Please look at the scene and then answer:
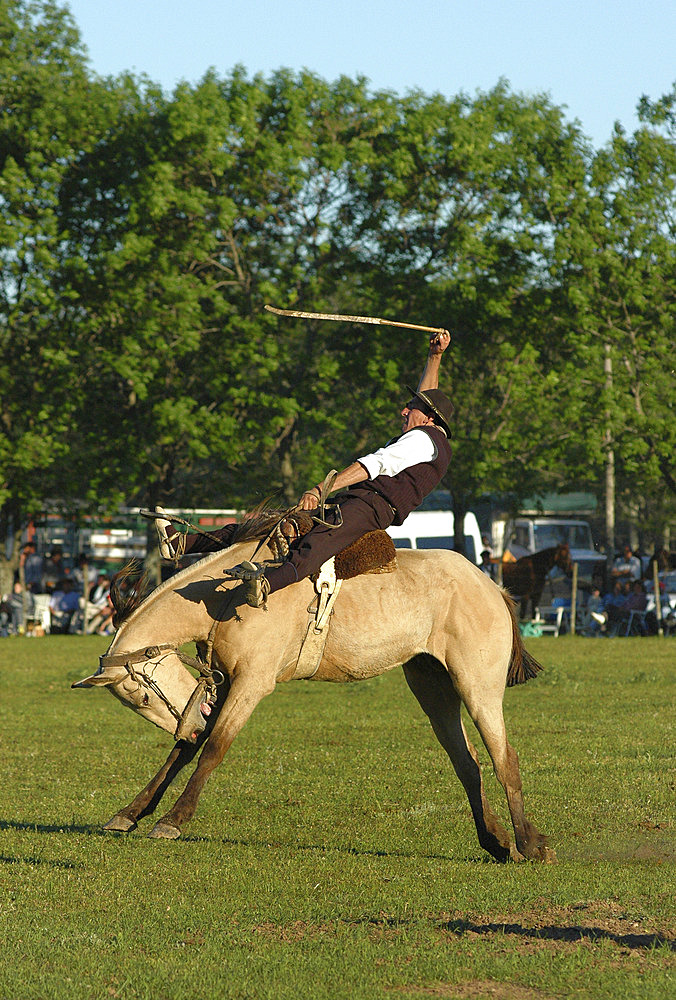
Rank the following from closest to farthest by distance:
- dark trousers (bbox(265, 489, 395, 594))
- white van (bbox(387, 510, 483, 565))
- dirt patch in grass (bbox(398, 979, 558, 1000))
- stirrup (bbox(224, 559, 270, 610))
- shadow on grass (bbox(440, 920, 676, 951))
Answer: dirt patch in grass (bbox(398, 979, 558, 1000)), shadow on grass (bbox(440, 920, 676, 951)), stirrup (bbox(224, 559, 270, 610)), dark trousers (bbox(265, 489, 395, 594)), white van (bbox(387, 510, 483, 565))

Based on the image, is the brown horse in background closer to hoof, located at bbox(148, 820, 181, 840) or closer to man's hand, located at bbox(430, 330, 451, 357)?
man's hand, located at bbox(430, 330, 451, 357)

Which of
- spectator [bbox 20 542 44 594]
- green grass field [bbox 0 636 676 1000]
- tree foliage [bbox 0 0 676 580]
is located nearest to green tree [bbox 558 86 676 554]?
tree foliage [bbox 0 0 676 580]

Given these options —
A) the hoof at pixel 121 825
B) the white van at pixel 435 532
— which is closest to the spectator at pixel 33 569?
the white van at pixel 435 532

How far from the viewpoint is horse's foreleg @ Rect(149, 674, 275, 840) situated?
7.68 m

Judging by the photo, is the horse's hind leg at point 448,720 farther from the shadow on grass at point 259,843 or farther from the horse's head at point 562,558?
the horse's head at point 562,558

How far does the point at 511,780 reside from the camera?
8.11 meters

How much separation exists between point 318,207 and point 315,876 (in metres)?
31.3

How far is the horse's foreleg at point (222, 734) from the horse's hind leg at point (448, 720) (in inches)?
52.1

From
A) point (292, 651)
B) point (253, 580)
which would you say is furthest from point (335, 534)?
point (292, 651)

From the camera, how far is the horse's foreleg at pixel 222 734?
768 cm

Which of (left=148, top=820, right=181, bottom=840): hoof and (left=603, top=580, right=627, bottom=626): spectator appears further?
(left=603, top=580, right=627, bottom=626): spectator

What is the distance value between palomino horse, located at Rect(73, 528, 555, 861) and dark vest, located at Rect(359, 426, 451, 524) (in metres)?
0.46

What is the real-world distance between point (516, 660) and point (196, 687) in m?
2.17

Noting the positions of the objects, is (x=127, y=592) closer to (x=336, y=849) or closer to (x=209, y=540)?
(x=209, y=540)
